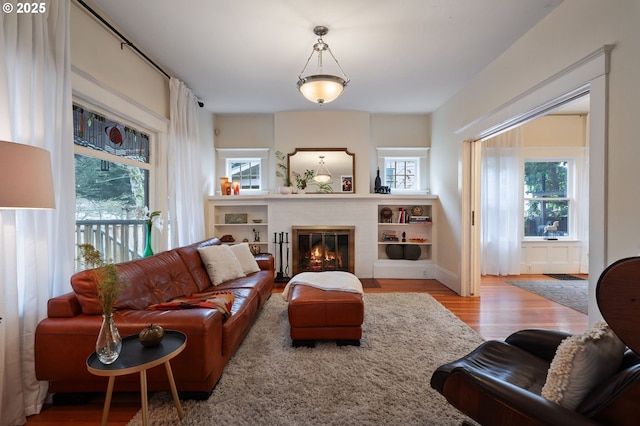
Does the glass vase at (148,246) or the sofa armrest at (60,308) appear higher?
the glass vase at (148,246)

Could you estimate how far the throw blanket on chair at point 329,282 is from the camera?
273 centimetres

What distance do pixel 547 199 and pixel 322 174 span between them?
14.0 ft

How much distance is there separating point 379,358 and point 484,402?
1.29m

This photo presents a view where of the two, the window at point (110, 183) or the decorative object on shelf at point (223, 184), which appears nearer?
the window at point (110, 183)

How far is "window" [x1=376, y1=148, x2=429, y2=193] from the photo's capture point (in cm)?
525

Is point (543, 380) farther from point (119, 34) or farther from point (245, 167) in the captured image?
point (245, 167)

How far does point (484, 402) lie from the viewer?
112cm

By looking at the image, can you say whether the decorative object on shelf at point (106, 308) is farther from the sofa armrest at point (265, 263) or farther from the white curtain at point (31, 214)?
the sofa armrest at point (265, 263)

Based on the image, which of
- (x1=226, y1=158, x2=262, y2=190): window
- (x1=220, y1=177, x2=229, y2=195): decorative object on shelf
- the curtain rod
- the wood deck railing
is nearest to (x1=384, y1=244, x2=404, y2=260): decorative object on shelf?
(x1=226, y1=158, x2=262, y2=190): window

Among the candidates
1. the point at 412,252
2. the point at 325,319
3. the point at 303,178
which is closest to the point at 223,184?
the point at 303,178

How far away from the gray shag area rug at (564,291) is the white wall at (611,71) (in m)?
2.15

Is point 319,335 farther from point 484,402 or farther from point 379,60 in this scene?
point 379,60

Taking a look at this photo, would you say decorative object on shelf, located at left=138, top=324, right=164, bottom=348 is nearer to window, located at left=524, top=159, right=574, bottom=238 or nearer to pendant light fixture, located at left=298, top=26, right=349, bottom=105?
pendant light fixture, located at left=298, top=26, right=349, bottom=105

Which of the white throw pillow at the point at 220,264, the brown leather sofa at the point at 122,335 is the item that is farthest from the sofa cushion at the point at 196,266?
the brown leather sofa at the point at 122,335
